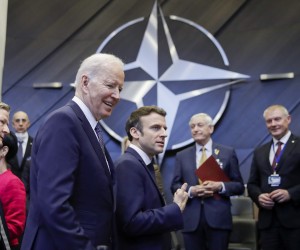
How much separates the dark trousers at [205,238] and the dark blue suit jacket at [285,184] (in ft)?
1.14

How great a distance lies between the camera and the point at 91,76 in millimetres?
2250

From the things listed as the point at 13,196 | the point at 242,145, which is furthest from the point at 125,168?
the point at 242,145

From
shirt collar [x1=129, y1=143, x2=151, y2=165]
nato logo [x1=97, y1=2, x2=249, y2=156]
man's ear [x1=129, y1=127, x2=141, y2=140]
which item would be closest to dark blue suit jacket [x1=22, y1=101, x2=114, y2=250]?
shirt collar [x1=129, y1=143, x2=151, y2=165]

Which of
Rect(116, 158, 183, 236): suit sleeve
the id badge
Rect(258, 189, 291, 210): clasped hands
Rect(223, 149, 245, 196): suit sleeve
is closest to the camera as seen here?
Rect(116, 158, 183, 236): suit sleeve

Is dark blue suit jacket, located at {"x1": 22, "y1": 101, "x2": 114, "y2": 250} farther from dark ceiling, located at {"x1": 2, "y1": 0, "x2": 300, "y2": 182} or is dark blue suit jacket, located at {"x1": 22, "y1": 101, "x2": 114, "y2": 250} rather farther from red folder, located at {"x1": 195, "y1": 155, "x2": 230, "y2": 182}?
dark ceiling, located at {"x1": 2, "y1": 0, "x2": 300, "y2": 182}

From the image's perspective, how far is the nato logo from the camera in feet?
21.3

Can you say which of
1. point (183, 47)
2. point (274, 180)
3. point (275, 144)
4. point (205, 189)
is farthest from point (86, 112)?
point (183, 47)

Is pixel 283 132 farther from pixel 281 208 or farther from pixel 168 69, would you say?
pixel 168 69

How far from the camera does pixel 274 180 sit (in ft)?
14.9

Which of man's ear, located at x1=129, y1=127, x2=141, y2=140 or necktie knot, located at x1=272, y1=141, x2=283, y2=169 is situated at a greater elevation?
man's ear, located at x1=129, y1=127, x2=141, y2=140

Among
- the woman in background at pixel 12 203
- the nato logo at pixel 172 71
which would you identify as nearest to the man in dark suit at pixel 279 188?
the nato logo at pixel 172 71

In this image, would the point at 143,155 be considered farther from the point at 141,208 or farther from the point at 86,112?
the point at 86,112

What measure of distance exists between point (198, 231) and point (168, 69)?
254cm

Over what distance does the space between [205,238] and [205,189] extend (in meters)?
0.49
